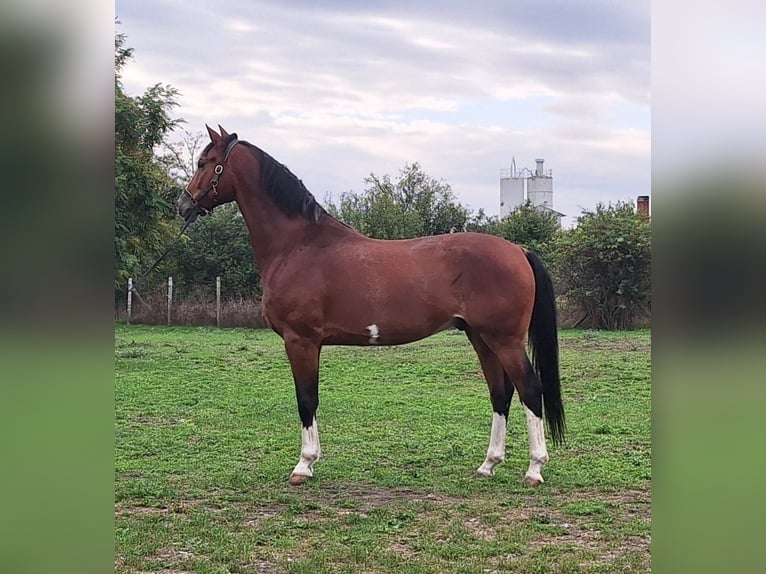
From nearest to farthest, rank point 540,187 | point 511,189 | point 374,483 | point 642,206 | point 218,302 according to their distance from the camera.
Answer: point 374,483 < point 218,302 < point 642,206 < point 540,187 < point 511,189

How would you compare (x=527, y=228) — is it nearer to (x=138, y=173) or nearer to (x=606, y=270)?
(x=606, y=270)

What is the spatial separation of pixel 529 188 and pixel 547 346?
11.7 m

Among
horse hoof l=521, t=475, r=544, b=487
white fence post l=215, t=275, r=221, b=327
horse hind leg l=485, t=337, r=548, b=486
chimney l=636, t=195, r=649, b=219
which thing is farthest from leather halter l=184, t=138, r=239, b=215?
chimney l=636, t=195, r=649, b=219

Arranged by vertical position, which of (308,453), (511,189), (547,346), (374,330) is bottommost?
(308,453)

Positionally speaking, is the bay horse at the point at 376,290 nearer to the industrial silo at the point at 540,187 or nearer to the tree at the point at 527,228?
the tree at the point at 527,228

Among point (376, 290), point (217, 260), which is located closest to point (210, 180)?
point (376, 290)

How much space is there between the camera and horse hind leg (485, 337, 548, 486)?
14.4 feet

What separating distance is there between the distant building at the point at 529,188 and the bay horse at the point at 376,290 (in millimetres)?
10911

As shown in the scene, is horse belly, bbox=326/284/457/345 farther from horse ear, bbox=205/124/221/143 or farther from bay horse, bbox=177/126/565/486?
horse ear, bbox=205/124/221/143

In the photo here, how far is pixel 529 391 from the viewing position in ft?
14.4

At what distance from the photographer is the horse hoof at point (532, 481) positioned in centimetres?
435

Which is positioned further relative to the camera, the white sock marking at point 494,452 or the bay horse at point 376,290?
the white sock marking at point 494,452

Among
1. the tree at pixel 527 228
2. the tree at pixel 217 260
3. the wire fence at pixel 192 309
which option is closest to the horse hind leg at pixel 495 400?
the tree at pixel 527 228
